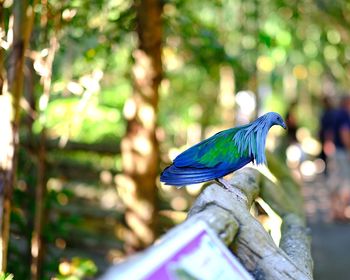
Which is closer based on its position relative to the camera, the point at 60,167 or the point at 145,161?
the point at 145,161

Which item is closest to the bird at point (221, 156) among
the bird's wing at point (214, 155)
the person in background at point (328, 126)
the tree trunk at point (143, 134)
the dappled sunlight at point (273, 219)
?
the bird's wing at point (214, 155)

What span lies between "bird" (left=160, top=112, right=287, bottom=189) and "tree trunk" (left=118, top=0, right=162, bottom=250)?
9.26 ft

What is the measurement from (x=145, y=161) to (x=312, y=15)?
3.38 meters

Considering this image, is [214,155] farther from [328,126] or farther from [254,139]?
[328,126]

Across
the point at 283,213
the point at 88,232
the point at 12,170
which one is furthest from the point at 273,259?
the point at 88,232

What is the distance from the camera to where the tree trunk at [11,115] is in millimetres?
3207

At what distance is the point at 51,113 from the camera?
5664 millimetres

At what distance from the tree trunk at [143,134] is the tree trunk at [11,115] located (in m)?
2.00

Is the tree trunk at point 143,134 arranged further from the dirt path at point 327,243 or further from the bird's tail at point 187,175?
the bird's tail at point 187,175

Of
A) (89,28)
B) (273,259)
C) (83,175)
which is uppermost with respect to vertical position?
(89,28)

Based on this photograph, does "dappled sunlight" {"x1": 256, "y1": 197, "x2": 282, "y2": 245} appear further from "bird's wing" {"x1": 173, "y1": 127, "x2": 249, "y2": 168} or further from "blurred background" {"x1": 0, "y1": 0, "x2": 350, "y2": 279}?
"bird's wing" {"x1": 173, "y1": 127, "x2": 249, "y2": 168}

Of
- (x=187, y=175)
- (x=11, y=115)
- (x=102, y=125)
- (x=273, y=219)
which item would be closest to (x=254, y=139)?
(x=187, y=175)

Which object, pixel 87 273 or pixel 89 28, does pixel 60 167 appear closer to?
pixel 89 28

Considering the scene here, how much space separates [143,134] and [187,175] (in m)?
2.92
